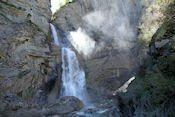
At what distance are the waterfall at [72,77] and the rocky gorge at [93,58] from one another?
1.38 ft

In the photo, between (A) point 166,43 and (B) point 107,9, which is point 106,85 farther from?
(B) point 107,9

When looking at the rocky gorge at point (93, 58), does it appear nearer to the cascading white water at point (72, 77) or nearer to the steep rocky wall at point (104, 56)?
the steep rocky wall at point (104, 56)

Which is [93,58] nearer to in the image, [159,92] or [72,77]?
[72,77]

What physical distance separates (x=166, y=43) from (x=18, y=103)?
32.8 ft

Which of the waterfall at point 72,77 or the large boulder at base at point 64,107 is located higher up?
the waterfall at point 72,77

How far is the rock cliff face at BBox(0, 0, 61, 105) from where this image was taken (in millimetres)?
11156

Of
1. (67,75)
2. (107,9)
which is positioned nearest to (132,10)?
(107,9)

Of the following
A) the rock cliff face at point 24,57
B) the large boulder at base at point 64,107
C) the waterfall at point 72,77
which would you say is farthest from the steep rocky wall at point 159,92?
the waterfall at point 72,77

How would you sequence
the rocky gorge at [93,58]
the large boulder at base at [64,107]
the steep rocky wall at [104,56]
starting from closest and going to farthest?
the rocky gorge at [93,58], the large boulder at base at [64,107], the steep rocky wall at [104,56]

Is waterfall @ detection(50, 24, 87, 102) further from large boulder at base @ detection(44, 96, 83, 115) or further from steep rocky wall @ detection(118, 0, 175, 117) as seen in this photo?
steep rocky wall @ detection(118, 0, 175, 117)

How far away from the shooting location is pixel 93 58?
764 inches

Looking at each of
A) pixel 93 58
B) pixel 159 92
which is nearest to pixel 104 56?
pixel 93 58

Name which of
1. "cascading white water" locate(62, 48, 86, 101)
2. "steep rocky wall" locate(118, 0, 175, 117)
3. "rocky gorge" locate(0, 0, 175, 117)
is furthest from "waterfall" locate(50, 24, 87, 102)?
"steep rocky wall" locate(118, 0, 175, 117)

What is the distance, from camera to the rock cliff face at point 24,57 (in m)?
11.2
